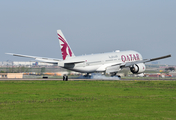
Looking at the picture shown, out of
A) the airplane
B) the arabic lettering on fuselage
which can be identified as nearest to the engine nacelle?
the airplane

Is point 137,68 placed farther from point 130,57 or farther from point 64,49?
point 64,49

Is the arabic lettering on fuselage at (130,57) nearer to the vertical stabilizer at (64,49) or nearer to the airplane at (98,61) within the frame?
the airplane at (98,61)

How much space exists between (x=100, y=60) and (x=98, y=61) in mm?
629

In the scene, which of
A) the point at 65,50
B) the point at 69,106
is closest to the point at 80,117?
the point at 69,106

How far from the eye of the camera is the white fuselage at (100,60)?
201ft

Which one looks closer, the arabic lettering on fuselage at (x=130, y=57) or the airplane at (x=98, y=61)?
the airplane at (x=98, y=61)

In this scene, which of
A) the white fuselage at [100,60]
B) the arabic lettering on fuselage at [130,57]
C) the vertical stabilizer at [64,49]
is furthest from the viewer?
the arabic lettering on fuselage at [130,57]

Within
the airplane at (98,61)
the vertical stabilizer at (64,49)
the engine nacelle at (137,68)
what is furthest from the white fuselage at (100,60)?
the engine nacelle at (137,68)

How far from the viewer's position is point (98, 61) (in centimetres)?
6519

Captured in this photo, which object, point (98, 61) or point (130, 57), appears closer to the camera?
point (98, 61)

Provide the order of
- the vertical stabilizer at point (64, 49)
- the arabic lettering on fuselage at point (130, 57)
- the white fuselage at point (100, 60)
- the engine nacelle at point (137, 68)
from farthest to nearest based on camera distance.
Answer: the arabic lettering on fuselage at point (130, 57)
the engine nacelle at point (137, 68)
the white fuselage at point (100, 60)
the vertical stabilizer at point (64, 49)

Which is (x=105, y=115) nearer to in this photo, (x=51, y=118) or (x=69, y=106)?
(x=51, y=118)

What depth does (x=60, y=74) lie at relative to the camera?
251ft

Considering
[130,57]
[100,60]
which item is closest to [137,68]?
[130,57]
